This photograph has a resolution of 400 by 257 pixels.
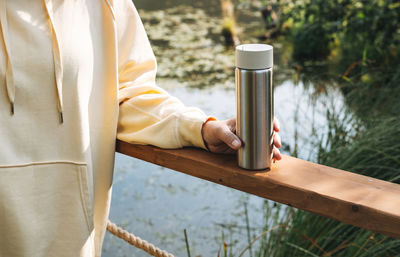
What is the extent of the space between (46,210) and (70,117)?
20 centimetres

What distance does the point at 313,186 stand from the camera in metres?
0.84

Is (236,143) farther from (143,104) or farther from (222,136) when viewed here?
(143,104)

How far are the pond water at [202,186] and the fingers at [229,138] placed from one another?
1.13m

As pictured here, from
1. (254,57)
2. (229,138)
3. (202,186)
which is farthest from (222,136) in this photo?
(202,186)

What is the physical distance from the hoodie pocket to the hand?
0.89ft

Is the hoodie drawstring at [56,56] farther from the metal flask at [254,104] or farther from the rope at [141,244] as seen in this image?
the rope at [141,244]

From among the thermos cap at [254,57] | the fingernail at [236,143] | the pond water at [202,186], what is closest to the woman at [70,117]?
the fingernail at [236,143]

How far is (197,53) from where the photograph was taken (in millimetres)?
5504

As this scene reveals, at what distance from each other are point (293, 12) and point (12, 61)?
3994 millimetres

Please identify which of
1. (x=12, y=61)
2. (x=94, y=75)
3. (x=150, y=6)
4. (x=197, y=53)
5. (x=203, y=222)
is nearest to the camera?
(x=12, y=61)

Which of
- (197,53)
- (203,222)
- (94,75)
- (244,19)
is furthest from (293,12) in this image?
(94,75)

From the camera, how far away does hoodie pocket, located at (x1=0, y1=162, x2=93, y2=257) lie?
3.26 feet

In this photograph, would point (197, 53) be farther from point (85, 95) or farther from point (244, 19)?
point (85, 95)

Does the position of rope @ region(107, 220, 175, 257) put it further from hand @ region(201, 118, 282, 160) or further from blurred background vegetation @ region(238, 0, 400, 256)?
blurred background vegetation @ region(238, 0, 400, 256)
